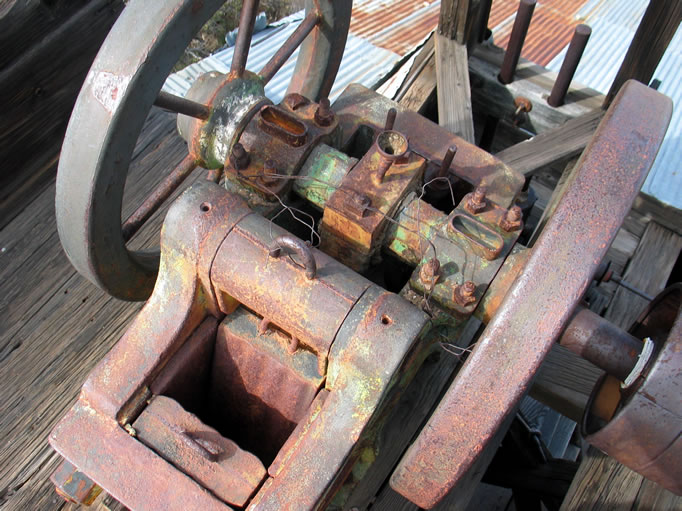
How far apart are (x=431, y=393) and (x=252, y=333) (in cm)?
79

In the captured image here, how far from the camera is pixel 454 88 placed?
277 cm

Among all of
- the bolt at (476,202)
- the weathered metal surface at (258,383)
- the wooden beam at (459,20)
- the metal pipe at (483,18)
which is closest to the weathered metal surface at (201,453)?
the weathered metal surface at (258,383)

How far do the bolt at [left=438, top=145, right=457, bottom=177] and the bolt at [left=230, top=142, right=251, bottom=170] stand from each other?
614 mm

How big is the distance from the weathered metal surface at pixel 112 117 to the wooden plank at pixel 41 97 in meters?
1.03

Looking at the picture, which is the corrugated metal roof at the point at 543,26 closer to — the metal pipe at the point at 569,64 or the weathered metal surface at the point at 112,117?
the metal pipe at the point at 569,64

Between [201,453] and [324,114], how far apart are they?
1.07m

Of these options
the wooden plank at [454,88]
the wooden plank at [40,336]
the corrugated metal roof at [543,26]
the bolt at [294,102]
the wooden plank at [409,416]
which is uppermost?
the bolt at [294,102]

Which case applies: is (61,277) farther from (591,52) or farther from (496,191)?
(591,52)

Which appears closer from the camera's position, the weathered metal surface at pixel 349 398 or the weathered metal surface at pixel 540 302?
the weathered metal surface at pixel 540 302

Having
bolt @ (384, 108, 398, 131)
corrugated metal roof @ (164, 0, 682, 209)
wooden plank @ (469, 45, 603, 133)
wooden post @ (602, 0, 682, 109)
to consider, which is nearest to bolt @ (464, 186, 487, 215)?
bolt @ (384, 108, 398, 131)

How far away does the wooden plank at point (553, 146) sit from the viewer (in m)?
2.59

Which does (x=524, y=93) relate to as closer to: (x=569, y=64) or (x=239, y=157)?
(x=569, y=64)

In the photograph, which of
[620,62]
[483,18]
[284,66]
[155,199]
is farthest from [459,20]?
[155,199]

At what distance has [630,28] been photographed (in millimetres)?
3998
